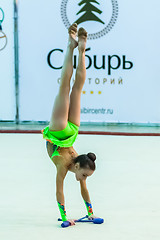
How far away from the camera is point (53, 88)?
24.0ft

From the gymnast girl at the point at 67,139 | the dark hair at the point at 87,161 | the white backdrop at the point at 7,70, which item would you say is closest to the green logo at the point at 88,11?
the white backdrop at the point at 7,70

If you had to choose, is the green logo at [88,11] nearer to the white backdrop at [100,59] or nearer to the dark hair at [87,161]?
the white backdrop at [100,59]

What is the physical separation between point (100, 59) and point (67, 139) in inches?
176

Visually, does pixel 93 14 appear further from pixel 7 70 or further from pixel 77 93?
pixel 77 93

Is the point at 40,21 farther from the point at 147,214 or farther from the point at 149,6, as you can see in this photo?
the point at 147,214

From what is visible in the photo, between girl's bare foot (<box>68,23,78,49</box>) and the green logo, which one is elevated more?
the green logo

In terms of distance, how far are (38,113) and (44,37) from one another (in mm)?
1297

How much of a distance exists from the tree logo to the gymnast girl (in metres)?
4.14

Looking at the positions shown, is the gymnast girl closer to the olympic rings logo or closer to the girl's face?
the girl's face

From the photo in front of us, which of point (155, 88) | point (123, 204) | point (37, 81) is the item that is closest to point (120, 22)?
point (155, 88)

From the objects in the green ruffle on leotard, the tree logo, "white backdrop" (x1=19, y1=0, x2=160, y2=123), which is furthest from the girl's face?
the tree logo

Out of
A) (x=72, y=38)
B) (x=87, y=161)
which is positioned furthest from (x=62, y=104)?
(x=72, y=38)

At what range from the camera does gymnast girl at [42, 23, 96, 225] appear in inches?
108

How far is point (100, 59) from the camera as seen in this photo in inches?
282
